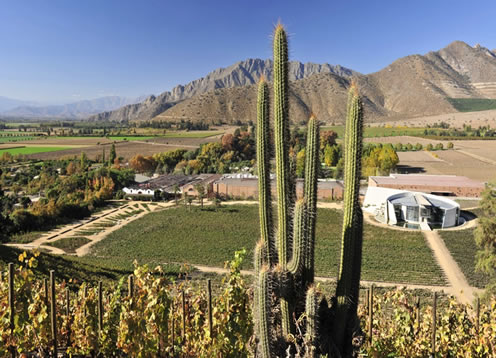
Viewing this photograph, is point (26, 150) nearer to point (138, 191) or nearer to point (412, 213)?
point (138, 191)

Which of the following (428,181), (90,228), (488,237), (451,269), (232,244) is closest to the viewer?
(488,237)

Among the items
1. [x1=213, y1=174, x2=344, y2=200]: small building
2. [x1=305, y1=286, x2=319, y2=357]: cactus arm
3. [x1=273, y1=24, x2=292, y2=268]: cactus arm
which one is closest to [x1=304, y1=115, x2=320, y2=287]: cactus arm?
[x1=273, y1=24, x2=292, y2=268]: cactus arm

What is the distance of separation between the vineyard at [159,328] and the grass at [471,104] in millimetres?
200982

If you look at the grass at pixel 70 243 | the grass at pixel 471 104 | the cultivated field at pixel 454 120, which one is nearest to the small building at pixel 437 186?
the grass at pixel 70 243

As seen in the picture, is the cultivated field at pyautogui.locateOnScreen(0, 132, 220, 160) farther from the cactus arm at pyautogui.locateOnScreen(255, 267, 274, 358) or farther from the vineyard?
the cactus arm at pyautogui.locateOnScreen(255, 267, 274, 358)

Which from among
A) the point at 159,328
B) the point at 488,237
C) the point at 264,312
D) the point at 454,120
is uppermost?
the point at 454,120

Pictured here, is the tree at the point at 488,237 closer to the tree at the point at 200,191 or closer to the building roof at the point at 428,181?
the building roof at the point at 428,181

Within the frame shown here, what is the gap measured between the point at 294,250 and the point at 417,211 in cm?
3092

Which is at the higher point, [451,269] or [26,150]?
[26,150]

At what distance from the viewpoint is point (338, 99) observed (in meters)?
159

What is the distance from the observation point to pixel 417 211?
31688mm

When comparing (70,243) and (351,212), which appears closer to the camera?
(351,212)

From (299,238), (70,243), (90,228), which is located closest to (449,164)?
(90,228)

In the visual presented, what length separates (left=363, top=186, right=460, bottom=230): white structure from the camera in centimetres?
3094
